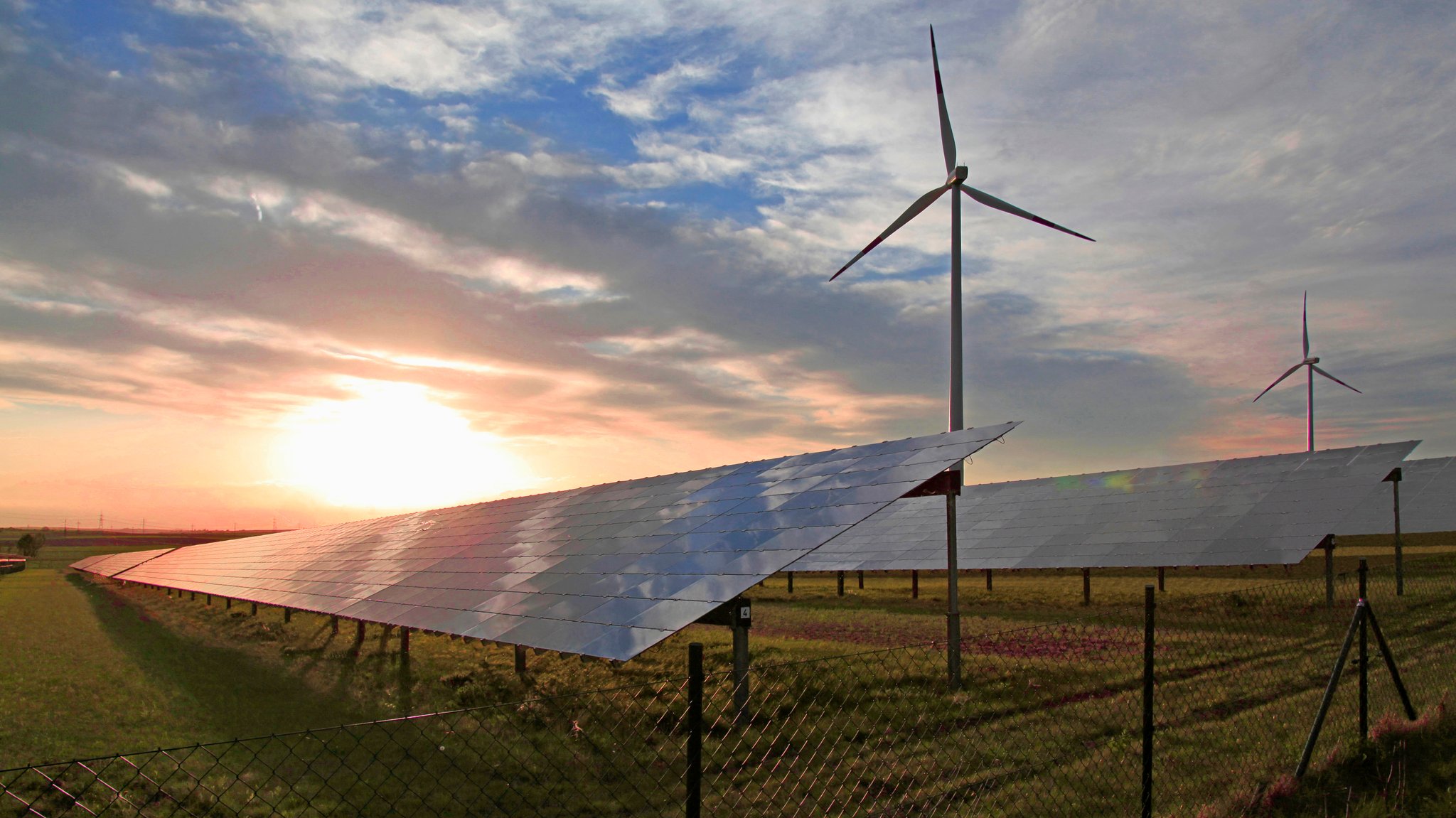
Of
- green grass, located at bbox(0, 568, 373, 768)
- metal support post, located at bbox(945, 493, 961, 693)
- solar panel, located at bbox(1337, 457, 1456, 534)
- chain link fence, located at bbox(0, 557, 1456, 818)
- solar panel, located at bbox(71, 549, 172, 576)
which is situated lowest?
solar panel, located at bbox(71, 549, 172, 576)

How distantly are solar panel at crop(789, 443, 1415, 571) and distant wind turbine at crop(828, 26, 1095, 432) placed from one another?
878 cm

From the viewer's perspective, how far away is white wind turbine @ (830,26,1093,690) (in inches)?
491

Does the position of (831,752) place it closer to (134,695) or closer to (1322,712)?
(1322,712)

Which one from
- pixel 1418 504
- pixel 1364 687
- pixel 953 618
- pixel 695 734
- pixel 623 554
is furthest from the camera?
pixel 1418 504

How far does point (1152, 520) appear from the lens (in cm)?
2609

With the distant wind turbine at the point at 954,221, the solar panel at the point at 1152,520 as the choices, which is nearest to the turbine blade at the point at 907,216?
the distant wind turbine at the point at 954,221

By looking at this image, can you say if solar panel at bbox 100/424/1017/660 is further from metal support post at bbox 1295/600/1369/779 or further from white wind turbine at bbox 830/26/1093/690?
metal support post at bbox 1295/600/1369/779

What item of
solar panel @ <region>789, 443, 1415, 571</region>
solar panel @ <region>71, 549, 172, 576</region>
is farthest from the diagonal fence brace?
solar panel @ <region>71, 549, 172, 576</region>

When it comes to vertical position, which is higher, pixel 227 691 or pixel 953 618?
pixel 953 618

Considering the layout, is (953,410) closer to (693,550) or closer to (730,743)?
(693,550)

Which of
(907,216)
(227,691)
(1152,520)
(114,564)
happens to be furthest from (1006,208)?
(114,564)

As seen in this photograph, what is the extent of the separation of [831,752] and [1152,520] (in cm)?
2145

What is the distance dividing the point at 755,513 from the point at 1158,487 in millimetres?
22935

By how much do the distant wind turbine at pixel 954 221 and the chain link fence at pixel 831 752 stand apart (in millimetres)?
5189
